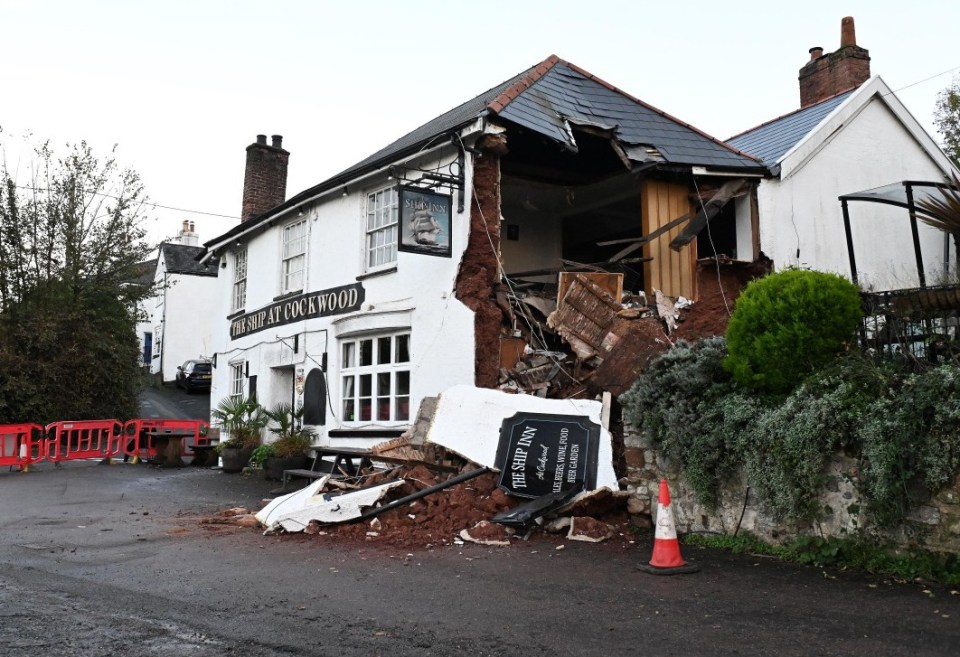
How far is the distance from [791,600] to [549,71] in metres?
10.6

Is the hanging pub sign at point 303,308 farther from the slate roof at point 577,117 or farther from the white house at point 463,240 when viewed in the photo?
the slate roof at point 577,117

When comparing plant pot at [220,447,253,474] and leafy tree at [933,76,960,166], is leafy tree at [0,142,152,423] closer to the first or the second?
plant pot at [220,447,253,474]

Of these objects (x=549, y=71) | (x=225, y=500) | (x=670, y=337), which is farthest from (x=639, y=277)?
(x=225, y=500)

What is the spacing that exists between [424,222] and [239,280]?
32.6 feet

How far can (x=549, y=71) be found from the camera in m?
14.1

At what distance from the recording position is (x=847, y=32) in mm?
16984

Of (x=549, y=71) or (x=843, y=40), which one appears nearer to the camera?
(x=549, y=71)

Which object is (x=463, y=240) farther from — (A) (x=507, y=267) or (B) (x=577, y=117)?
(A) (x=507, y=267)

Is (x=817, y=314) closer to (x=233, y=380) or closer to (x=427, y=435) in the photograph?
(x=427, y=435)

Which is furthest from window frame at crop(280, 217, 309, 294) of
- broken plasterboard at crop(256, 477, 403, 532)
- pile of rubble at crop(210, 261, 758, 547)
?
broken plasterboard at crop(256, 477, 403, 532)

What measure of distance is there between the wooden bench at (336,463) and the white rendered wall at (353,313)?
681 millimetres

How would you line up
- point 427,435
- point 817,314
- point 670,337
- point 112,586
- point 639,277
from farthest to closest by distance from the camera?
point 639,277 → point 670,337 → point 427,435 → point 817,314 → point 112,586

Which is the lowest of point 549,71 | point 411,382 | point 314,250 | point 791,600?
point 791,600

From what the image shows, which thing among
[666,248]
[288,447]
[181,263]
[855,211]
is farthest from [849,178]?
[181,263]
